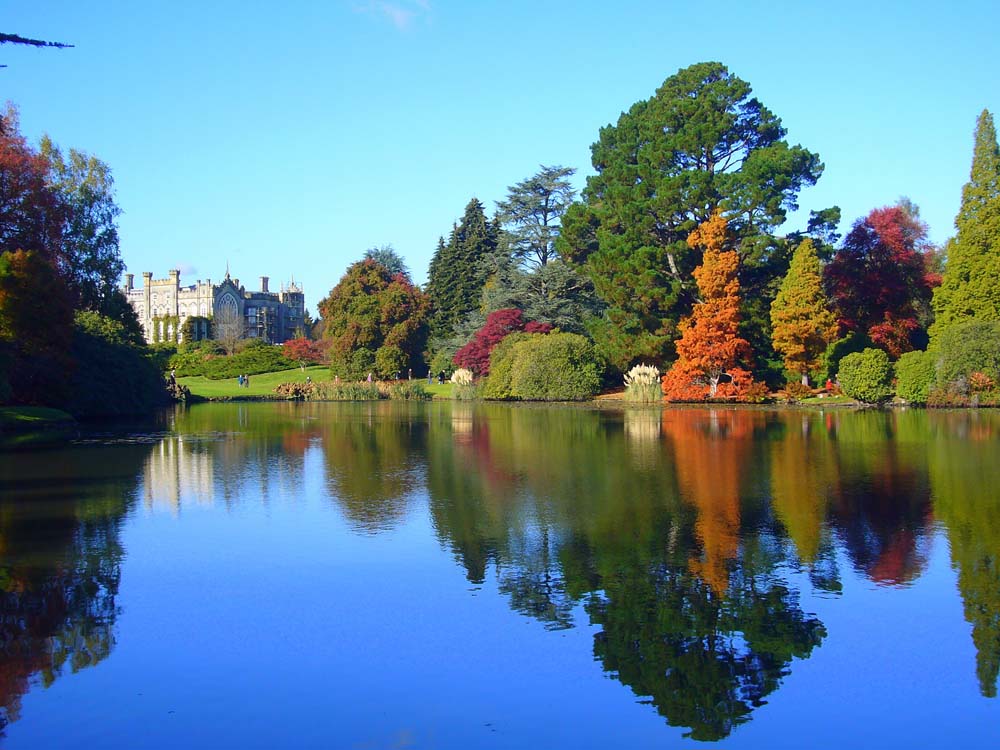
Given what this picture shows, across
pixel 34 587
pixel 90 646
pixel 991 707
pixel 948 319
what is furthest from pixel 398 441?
pixel 948 319

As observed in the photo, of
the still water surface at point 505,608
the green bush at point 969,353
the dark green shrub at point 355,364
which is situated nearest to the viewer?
the still water surface at point 505,608

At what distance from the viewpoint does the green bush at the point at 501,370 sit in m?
48.2

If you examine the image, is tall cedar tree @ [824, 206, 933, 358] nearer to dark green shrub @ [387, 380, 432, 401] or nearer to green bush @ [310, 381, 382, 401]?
dark green shrub @ [387, 380, 432, 401]

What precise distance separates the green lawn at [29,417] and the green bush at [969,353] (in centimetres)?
3067

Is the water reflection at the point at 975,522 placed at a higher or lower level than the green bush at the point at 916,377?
lower

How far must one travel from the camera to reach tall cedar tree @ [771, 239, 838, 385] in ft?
135

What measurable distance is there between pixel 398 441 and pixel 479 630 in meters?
18.1

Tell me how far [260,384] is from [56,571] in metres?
56.7

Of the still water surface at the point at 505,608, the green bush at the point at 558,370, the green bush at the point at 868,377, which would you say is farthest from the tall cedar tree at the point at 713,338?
the still water surface at the point at 505,608

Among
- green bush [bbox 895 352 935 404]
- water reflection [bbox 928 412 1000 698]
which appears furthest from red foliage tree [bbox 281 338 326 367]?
water reflection [bbox 928 412 1000 698]

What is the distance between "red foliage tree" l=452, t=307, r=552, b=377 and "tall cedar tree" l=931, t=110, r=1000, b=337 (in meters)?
19.6

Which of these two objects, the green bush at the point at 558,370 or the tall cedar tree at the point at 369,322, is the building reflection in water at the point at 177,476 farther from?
the tall cedar tree at the point at 369,322

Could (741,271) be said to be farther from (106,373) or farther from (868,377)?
(106,373)

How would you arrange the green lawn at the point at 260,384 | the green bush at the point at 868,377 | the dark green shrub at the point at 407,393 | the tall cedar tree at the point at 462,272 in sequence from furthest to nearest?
the tall cedar tree at the point at 462,272, the green lawn at the point at 260,384, the dark green shrub at the point at 407,393, the green bush at the point at 868,377
